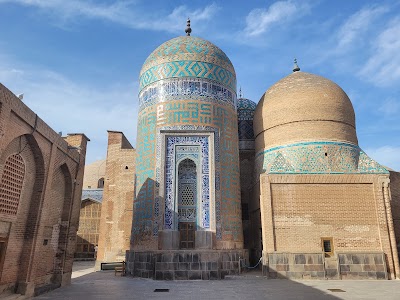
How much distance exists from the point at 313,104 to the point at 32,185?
11498mm

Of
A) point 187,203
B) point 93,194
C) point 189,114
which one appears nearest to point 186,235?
point 187,203

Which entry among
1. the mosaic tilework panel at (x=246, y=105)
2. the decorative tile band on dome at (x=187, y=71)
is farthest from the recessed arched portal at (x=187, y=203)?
the mosaic tilework panel at (x=246, y=105)

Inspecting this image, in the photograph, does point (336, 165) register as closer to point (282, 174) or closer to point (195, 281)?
point (282, 174)

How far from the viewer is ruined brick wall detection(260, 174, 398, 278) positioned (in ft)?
38.0

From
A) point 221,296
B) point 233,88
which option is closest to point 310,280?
point 221,296

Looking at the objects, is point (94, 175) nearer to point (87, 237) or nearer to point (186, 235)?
point (87, 237)

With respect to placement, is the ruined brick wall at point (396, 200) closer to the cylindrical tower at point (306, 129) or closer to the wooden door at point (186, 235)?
the cylindrical tower at point (306, 129)

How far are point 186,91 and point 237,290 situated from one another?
823 centimetres

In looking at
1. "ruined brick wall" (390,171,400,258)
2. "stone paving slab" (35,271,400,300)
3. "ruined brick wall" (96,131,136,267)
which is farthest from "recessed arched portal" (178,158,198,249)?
"ruined brick wall" (390,171,400,258)

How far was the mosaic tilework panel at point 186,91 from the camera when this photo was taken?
1384 cm

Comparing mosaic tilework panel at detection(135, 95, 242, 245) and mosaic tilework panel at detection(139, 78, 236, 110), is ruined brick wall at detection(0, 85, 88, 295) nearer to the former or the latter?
A: mosaic tilework panel at detection(135, 95, 242, 245)

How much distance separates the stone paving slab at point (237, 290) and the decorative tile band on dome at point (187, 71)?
830 cm

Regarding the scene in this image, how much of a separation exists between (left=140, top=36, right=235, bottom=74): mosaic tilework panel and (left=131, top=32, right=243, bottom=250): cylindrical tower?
5 cm

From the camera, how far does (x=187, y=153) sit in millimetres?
13289
